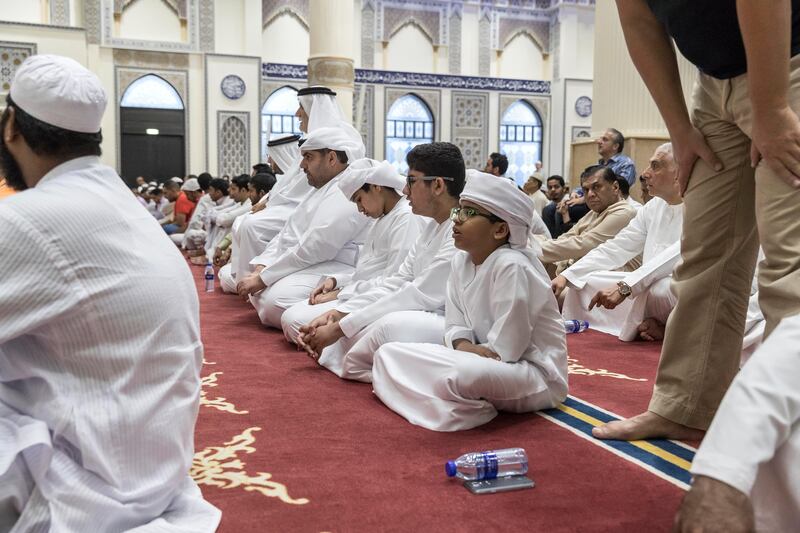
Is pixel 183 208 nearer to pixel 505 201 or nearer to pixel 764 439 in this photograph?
pixel 505 201

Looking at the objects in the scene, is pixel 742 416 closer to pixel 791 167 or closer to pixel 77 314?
pixel 791 167

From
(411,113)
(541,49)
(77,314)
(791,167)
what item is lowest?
(77,314)

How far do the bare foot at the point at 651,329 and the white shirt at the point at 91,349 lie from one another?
9.46 ft

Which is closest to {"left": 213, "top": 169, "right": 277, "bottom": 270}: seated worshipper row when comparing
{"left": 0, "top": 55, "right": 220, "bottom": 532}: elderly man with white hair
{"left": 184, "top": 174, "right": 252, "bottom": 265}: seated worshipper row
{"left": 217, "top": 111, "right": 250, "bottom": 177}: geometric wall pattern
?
{"left": 184, "top": 174, "right": 252, "bottom": 265}: seated worshipper row

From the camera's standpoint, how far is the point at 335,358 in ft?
10.3

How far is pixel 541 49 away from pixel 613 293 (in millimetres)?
13532

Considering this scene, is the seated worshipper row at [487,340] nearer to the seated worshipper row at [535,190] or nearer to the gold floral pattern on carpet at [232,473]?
the gold floral pattern on carpet at [232,473]

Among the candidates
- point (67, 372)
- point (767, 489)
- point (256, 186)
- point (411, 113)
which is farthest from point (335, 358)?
point (411, 113)

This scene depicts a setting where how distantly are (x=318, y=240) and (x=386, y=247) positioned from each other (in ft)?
2.28

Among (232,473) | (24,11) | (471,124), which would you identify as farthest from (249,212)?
(471,124)

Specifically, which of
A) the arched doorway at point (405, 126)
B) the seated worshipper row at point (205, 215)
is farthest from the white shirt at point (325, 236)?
the arched doorway at point (405, 126)

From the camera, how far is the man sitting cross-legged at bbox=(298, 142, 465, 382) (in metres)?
2.82

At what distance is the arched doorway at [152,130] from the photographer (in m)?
13.0

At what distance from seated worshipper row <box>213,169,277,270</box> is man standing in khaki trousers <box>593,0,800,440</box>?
13.6ft
